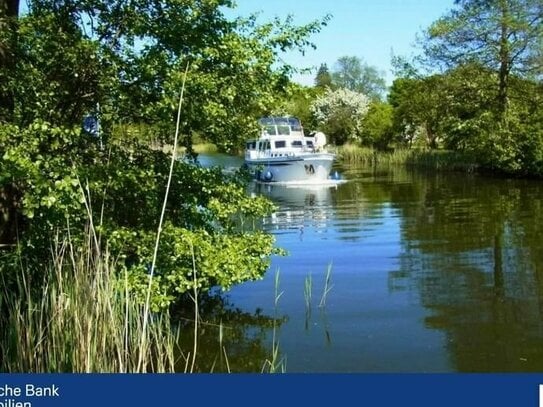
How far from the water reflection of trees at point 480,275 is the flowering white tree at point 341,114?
142ft

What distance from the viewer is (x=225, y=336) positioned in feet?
29.7

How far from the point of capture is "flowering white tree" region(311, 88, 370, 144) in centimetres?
6719

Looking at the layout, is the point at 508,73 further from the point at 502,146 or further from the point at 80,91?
the point at 80,91

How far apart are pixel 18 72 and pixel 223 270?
3.29 meters

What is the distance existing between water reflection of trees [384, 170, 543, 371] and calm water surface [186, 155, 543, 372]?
0.02 meters

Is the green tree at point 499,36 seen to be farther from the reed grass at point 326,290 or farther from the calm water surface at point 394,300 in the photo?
the reed grass at point 326,290

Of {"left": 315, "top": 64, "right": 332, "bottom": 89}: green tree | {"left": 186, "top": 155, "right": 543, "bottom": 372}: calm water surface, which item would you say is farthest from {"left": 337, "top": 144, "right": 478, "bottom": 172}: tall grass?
{"left": 315, "top": 64, "right": 332, "bottom": 89}: green tree

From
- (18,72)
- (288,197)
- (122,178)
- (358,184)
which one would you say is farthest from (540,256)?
(358,184)

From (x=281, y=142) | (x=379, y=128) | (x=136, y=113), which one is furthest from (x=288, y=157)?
(x=136, y=113)

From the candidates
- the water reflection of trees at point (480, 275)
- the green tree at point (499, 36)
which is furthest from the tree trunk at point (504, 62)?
the water reflection of trees at point (480, 275)

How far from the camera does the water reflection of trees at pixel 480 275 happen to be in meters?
8.42

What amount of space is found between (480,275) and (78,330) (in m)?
8.84

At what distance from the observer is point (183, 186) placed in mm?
8797

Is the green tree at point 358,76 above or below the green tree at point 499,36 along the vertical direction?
above
